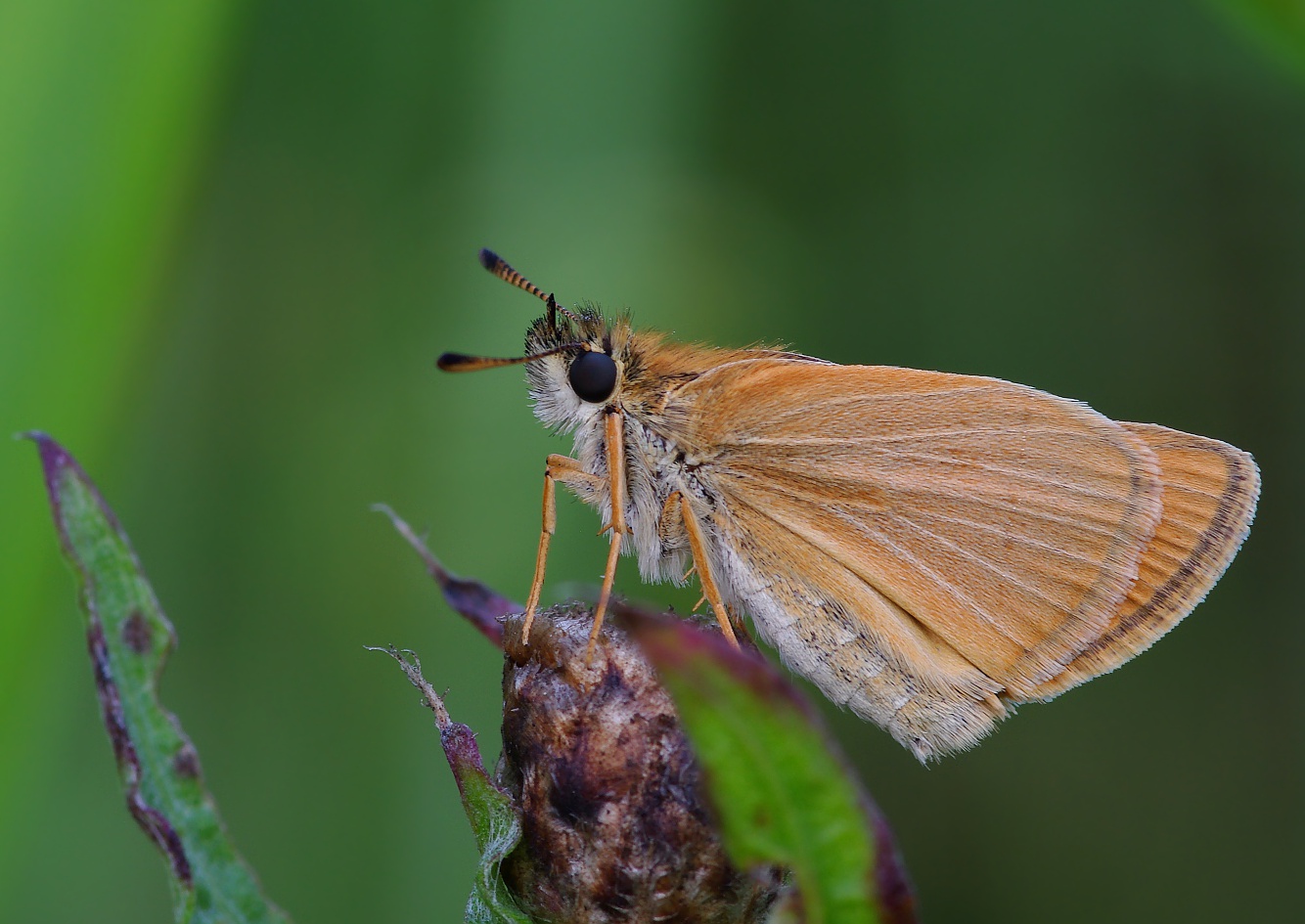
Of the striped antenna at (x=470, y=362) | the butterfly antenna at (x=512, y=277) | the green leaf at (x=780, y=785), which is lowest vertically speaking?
the green leaf at (x=780, y=785)

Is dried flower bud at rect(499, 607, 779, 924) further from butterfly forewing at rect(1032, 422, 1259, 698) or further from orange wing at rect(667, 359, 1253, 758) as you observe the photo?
butterfly forewing at rect(1032, 422, 1259, 698)

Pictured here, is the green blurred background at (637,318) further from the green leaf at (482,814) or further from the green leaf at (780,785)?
the green leaf at (780,785)

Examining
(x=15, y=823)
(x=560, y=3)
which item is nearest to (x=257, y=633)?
(x=15, y=823)

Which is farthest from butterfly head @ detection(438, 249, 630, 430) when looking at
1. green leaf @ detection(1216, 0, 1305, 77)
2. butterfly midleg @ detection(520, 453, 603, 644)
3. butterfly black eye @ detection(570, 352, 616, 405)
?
green leaf @ detection(1216, 0, 1305, 77)

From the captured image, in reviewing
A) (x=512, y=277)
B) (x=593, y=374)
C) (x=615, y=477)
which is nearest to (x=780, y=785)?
(x=615, y=477)

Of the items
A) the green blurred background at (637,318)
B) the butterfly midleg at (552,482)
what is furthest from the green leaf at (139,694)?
the green blurred background at (637,318)

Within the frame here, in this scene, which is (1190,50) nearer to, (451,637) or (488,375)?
(488,375)

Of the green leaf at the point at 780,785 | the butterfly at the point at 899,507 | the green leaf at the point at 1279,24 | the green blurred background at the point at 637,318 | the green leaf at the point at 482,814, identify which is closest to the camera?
the green leaf at the point at 780,785
